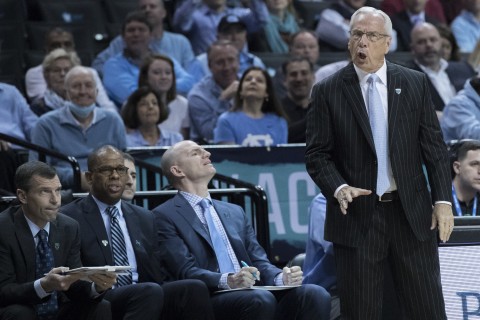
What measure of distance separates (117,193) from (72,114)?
2.59 metres

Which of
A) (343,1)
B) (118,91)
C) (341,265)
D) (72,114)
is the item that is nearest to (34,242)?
(341,265)

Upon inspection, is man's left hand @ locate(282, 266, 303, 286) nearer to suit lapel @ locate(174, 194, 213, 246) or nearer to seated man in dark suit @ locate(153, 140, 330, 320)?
seated man in dark suit @ locate(153, 140, 330, 320)

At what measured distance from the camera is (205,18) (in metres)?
13.9

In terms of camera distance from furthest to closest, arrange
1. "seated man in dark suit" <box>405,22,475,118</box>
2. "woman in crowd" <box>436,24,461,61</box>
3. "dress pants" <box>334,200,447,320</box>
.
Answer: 1. "woman in crowd" <box>436,24,461,61</box>
2. "seated man in dark suit" <box>405,22,475,118</box>
3. "dress pants" <box>334,200,447,320</box>

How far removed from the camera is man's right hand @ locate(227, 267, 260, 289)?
732 cm

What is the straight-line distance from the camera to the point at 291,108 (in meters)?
12.1

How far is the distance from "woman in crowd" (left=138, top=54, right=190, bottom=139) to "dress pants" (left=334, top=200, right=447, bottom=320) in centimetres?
588

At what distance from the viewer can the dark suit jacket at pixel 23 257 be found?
6.77 meters

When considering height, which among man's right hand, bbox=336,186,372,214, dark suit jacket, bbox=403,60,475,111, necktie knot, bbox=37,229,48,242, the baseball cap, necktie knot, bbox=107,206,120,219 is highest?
the baseball cap

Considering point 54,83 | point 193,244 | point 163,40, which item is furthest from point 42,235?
point 163,40

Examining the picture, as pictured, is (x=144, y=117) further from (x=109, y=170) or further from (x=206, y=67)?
(x=109, y=170)

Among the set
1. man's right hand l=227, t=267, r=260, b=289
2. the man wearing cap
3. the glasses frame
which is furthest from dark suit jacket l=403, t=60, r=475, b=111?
man's right hand l=227, t=267, r=260, b=289

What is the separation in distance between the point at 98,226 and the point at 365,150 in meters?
2.35

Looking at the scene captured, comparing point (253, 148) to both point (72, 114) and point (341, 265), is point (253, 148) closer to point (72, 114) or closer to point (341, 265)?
point (72, 114)
